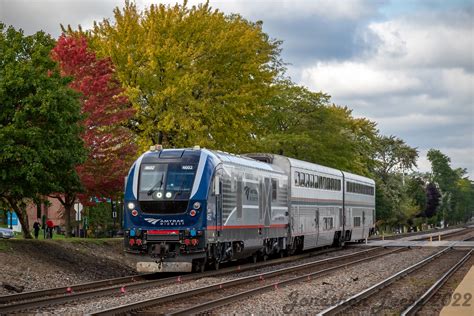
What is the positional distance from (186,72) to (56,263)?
50.7 ft

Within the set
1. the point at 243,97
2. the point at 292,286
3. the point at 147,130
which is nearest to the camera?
the point at 292,286

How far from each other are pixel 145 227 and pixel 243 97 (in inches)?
697

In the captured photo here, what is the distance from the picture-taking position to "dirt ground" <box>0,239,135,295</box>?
876 inches

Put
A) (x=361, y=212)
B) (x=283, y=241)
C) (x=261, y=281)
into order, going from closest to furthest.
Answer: (x=261, y=281) → (x=283, y=241) → (x=361, y=212)

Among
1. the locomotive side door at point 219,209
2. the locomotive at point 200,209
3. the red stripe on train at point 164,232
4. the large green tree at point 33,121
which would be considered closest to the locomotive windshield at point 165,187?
the locomotive at point 200,209

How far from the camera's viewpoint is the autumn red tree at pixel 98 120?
31611 mm

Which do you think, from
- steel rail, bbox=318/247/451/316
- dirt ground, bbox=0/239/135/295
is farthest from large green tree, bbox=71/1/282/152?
steel rail, bbox=318/247/451/316

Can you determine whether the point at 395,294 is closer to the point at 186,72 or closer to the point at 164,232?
the point at 164,232

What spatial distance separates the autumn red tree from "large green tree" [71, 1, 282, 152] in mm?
3111

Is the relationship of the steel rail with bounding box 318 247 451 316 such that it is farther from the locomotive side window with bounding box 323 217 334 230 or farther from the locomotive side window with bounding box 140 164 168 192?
the locomotive side window with bounding box 323 217 334 230

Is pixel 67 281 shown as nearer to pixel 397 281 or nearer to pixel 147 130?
pixel 397 281

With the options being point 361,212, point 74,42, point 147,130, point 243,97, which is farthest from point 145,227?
point 361,212

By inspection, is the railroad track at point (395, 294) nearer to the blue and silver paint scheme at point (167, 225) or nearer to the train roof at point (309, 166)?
the blue and silver paint scheme at point (167, 225)

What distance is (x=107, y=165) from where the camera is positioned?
3181cm
